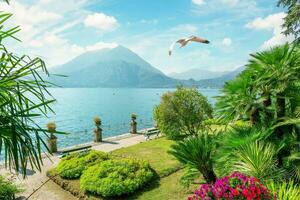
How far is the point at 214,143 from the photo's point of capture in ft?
29.5

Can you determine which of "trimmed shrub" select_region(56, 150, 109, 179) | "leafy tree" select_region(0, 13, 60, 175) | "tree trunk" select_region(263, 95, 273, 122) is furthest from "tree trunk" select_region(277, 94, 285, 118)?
"trimmed shrub" select_region(56, 150, 109, 179)

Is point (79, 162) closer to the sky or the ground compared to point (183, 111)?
closer to the ground

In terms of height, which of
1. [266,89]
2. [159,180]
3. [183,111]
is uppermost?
[266,89]

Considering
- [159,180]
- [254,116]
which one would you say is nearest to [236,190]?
[254,116]

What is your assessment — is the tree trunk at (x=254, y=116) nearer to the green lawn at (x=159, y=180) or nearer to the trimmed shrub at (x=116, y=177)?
the green lawn at (x=159, y=180)

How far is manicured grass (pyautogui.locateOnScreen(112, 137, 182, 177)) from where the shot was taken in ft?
48.6

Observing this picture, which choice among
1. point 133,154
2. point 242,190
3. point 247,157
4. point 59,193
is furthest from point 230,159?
point 133,154

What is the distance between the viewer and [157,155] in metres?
17.7

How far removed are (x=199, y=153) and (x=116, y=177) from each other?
197 inches

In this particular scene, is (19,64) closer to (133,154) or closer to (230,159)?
(230,159)

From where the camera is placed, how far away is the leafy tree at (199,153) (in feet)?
29.5

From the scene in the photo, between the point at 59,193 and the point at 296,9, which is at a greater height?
the point at 296,9

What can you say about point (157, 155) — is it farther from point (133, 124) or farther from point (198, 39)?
point (133, 124)

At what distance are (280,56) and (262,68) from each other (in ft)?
1.69
